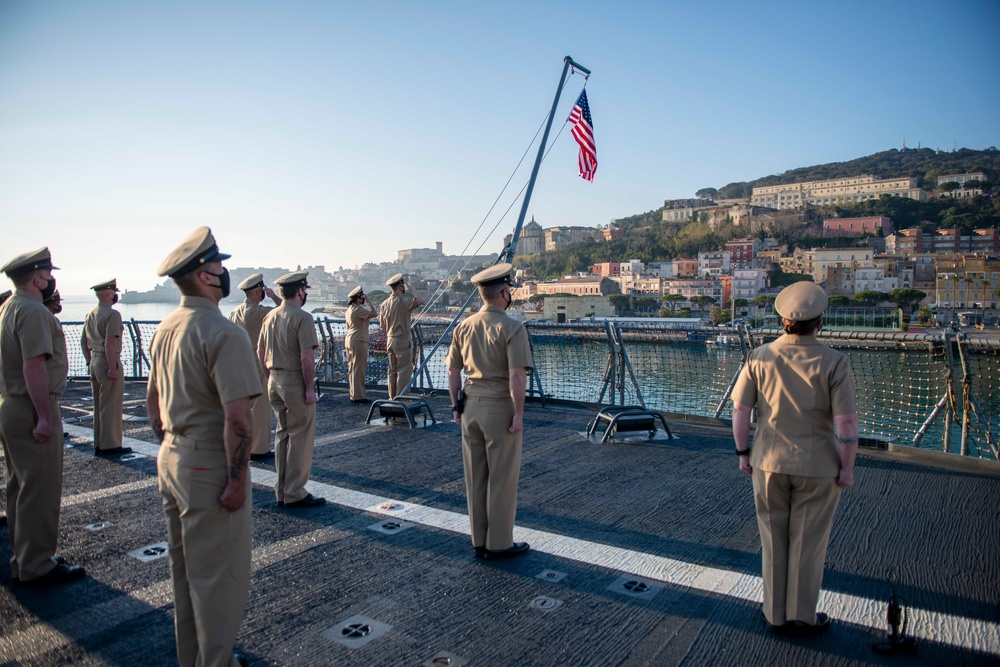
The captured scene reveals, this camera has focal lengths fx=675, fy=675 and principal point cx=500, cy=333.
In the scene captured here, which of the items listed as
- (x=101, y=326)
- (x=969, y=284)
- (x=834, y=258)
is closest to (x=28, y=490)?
(x=101, y=326)

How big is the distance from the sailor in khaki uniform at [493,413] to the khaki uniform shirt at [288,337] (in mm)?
1782

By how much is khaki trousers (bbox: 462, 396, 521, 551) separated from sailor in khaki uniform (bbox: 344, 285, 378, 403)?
252 inches

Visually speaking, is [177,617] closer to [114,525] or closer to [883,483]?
[114,525]

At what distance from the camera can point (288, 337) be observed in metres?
5.55

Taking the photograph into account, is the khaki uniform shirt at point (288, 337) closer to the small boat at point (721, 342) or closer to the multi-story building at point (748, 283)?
the small boat at point (721, 342)

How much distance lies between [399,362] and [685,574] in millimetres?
6528

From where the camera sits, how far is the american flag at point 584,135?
32.9 feet

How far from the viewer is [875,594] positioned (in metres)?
3.62

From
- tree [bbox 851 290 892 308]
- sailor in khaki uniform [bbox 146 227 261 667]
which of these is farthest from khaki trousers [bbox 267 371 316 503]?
tree [bbox 851 290 892 308]

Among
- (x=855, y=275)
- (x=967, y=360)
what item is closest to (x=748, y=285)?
(x=855, y=275)

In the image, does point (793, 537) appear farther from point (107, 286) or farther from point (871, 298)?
point (871, 298)

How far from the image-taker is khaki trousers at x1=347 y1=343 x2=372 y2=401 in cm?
1037

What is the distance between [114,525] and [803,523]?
4.62 metres

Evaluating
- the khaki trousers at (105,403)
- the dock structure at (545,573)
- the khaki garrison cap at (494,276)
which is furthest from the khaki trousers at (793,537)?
the khaki trousers at (105,403)
